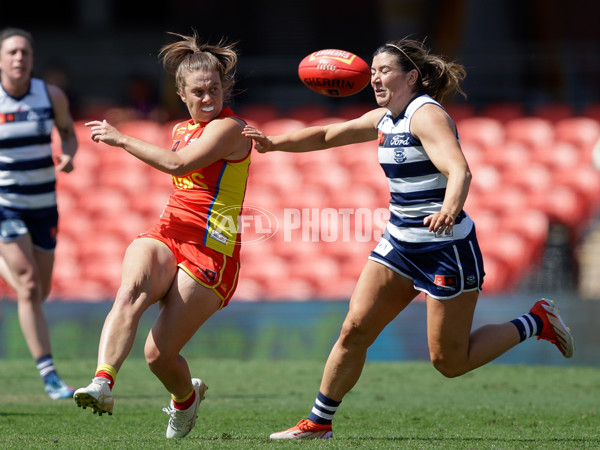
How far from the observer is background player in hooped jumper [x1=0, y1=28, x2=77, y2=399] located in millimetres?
7223

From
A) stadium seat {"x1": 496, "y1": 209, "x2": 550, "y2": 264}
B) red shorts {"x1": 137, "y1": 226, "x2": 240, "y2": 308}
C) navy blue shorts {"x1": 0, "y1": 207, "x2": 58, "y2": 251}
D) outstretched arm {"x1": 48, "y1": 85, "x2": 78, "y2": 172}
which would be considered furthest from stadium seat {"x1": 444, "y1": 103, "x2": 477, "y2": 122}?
red shorts {"x1": 137, "y1": 226, "x2": 240, "y2": 308}

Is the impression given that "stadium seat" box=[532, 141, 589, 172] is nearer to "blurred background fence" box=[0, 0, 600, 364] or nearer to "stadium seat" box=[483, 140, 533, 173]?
"blurred background fence" box=[0, 0, 600, 364]

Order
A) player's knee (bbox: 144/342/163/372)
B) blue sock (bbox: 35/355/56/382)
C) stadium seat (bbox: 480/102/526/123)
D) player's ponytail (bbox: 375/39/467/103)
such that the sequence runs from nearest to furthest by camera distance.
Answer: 1. player's knee (bbox: 144/342/163/372)
2. player's ponytail (bbox: 375/39/467/103)
3. blue sock (bbox: 35/355/56/382)
4. stadium seat (bbox: 480/102/526/123)

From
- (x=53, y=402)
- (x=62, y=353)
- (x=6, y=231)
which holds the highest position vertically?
(x=6, y=231)

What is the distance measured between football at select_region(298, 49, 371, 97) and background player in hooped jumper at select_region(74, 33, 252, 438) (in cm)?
63

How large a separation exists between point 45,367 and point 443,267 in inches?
134

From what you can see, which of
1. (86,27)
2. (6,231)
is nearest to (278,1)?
(86,27)

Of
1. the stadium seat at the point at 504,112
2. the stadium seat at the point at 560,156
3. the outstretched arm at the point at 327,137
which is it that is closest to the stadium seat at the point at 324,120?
the stadium seat at the point at 504,112

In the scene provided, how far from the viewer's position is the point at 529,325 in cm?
568

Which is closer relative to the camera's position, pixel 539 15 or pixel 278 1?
pixel 539 15

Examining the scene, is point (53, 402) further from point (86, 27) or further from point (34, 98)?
point (86, 27)

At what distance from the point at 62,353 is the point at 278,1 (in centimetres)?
1056

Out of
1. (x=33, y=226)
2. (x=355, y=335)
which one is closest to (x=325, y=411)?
(x=355, y=335)

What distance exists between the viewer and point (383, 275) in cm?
533
